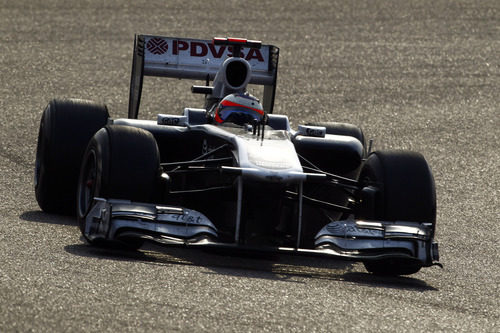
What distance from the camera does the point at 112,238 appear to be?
8.73 m

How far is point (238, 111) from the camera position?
10.6 metres

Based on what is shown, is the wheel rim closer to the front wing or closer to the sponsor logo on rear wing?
the front wing

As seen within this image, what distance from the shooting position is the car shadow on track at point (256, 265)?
340 inches

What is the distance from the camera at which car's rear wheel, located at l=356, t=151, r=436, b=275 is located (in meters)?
9.34

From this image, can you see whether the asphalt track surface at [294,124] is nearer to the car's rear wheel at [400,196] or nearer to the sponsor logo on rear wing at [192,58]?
the car's rear wheel at [400,196]

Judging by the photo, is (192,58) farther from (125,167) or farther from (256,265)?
(256,265)

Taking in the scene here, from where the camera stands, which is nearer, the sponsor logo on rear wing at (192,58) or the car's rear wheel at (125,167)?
the car's rear wheel at (125,167)

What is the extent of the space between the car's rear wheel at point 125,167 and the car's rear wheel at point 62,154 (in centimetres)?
143

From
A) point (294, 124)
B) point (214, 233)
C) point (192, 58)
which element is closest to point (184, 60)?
point (192, 58)

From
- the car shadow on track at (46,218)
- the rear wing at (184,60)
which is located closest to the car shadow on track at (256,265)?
the car shadow on track at (46,218)

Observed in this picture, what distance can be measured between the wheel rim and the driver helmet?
1.43m

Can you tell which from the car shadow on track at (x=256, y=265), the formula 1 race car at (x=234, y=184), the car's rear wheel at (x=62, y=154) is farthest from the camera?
the car's rear wheel at (x=62, y=154)

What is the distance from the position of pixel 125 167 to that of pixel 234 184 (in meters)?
0.86

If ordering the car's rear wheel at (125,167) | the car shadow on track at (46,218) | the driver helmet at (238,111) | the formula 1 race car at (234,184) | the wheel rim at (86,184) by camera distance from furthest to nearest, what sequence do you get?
the driver helmet at (238,111) → the car shadow on track at (46,218) → the wheel rim at (86,184) → the car's rear wheel at (125,167) → the formula 1 race car at (234,184)
